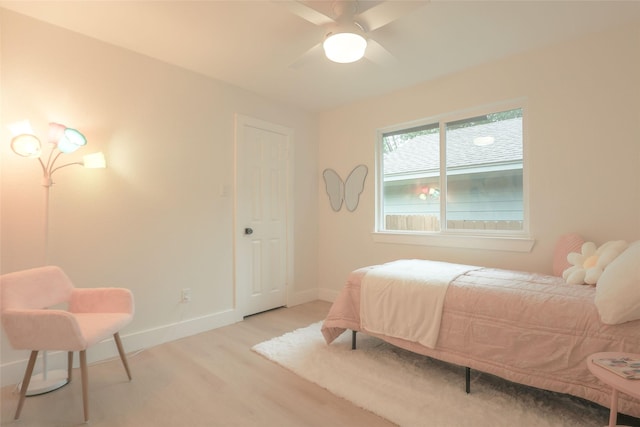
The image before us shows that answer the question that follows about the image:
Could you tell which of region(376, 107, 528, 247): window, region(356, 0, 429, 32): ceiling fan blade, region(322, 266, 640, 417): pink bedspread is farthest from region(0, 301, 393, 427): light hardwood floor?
region(356, 0, 429, 32): ceiling fan blade

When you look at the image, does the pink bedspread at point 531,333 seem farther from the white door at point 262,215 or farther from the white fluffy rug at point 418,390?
the white door at point 262,215

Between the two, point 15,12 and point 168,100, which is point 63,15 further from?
point 168,100

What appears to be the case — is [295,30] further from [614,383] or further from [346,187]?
[614,383]

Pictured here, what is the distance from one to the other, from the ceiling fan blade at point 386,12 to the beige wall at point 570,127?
3.63 ft

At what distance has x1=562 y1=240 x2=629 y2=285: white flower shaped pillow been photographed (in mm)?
1944

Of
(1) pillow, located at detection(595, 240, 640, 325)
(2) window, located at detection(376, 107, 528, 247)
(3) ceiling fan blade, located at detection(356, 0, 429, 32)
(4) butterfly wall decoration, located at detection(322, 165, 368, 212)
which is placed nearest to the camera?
(1) pillow, located at detection(595, 240, 640, 325)

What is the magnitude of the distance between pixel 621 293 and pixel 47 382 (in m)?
3.28

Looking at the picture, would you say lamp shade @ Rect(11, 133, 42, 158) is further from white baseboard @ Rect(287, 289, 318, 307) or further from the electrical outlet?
white baseboard @ Rect(287, 289, 318, 307)

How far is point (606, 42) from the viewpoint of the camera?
2.33 m

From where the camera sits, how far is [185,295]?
2.91 meters

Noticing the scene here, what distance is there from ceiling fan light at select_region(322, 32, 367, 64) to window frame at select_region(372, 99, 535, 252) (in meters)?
1.60

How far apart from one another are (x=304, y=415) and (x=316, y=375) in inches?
16.2

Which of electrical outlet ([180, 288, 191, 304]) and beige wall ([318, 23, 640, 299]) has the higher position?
beige wall ([318, 23, 640, 299])

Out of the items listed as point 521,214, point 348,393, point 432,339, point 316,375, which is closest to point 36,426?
point 316,375
